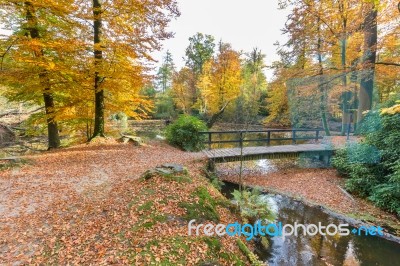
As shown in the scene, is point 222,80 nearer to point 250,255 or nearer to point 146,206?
point 146,206

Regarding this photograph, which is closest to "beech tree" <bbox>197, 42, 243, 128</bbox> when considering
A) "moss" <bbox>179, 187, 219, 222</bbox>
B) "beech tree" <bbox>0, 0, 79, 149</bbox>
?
"beech tree" <bbox>0, 0, 79, 149</bbox>

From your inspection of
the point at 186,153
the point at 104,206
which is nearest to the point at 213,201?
the point at 104,206

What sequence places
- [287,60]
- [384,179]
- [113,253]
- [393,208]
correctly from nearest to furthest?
[113,253], [393,208], [384,179], [287,60]

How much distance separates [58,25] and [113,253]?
9095 millimetres

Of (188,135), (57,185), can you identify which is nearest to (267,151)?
(188,135)

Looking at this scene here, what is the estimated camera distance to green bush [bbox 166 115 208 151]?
10.5 m

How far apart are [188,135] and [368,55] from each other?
837 cm

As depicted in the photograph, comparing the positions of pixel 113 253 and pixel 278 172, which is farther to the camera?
pixel 278 172

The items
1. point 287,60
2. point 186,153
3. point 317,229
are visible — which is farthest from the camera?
point 287,60

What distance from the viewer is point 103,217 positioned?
3988mm

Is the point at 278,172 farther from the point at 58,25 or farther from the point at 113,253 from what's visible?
the point at 58,25

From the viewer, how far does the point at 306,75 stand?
12.8 meters

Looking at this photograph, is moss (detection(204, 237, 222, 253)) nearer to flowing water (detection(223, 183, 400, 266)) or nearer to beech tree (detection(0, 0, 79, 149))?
flowing water (detection(223, 183, 400, 266))

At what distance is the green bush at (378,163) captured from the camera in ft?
21.3
